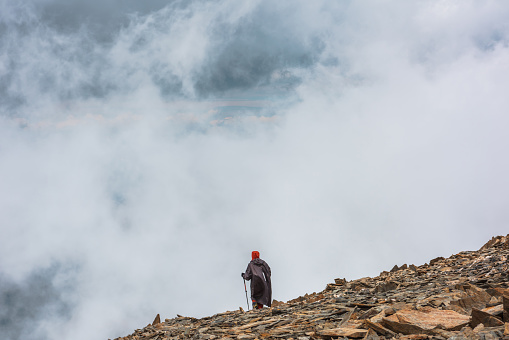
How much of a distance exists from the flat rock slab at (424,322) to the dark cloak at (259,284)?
1393 centimetres

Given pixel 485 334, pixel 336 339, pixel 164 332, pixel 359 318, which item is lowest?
pixel 485 334

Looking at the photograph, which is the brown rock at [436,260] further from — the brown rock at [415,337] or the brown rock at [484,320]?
→ the brown rock at [415,337]

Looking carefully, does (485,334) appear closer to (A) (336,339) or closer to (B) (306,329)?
(A) (336,339)

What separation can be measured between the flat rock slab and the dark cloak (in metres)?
13.9

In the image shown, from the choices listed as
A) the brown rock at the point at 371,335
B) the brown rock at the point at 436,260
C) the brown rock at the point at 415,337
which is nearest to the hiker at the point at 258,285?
the brown rock at the point at 436,260

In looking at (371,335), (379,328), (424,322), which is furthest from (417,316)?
→ (371,335)

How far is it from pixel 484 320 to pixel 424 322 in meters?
1.06

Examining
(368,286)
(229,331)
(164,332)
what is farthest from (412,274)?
(164,332)

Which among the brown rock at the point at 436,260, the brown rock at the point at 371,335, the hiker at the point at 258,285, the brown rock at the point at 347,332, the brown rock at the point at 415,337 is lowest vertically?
the brown rock at the point at 415,337

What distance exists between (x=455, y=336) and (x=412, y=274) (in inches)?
493

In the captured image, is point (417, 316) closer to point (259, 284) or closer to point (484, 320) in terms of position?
point (484, 320)

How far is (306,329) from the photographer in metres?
9.18

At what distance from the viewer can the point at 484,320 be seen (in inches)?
247

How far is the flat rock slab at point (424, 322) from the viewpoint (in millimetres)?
6641
